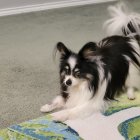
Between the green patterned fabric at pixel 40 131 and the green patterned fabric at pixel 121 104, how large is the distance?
302 millimetres

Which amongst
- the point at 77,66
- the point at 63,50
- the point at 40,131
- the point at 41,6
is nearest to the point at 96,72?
the point at 77,66

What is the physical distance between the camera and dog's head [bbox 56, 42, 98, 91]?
1.88 metres

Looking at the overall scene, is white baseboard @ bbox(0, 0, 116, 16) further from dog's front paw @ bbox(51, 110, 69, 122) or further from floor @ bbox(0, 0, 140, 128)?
dog's front paw @ bbox(51, 110, 69, 122)

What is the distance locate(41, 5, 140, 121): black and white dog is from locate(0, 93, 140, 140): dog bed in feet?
0.19

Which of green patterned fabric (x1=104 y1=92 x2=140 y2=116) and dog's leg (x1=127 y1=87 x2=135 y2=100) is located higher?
dog's leg (x1=127 y1=87 x2=135 y2=100)

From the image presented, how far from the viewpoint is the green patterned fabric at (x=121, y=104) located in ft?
6.83

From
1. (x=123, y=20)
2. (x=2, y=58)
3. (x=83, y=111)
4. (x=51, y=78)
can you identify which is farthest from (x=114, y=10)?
(x=2, y=58)

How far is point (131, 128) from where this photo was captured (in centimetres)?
195

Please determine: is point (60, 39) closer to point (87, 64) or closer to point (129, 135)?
point (87, 64)

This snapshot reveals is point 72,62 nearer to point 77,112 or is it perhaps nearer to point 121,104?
point 77,112

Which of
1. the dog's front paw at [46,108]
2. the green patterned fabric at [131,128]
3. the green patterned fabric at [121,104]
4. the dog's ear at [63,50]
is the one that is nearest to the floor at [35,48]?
the dog's front paw at [46,108]

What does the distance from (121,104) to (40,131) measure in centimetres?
59

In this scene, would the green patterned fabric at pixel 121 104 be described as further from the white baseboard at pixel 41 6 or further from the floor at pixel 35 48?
the white baseboard at pixel 41 6

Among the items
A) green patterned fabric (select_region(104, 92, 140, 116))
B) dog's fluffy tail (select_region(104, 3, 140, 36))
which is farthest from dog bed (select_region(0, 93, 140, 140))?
dog's fluffy tail (select_region(104, 3, 140, 36))
